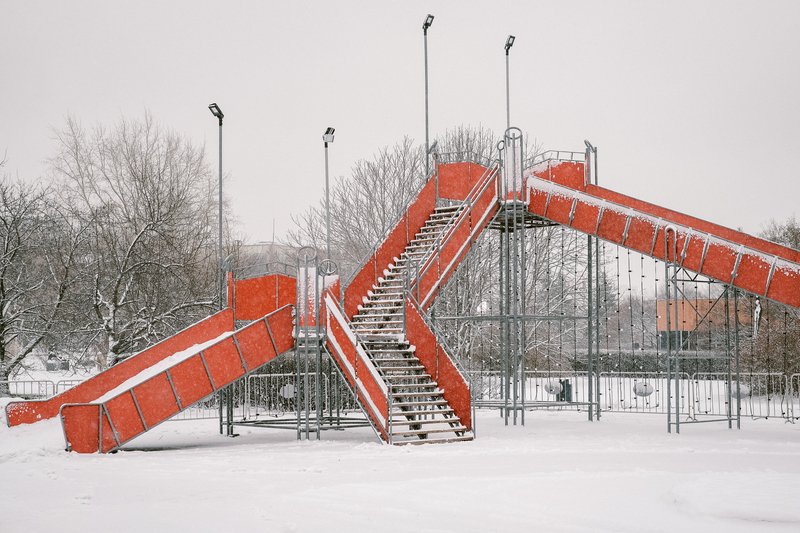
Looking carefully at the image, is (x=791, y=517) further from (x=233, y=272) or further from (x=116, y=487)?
(x=233, y=272)

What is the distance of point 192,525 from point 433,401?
949 cm

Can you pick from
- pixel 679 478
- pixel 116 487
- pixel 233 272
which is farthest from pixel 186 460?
pixel 679 478

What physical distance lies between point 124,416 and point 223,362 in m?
2.38

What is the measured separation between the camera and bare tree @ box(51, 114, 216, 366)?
100 feet

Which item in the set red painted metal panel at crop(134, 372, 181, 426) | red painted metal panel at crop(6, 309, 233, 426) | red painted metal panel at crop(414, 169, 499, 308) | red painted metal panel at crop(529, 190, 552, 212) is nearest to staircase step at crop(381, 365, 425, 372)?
red painted metal panel at crop(414, 169, 499, 308)

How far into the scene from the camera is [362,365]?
1898 centimetres

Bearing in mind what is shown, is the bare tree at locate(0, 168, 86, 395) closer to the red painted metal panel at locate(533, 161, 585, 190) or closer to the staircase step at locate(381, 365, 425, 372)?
the staircase step at locate(381, 365, 425, 372)

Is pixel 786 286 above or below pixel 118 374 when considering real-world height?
above

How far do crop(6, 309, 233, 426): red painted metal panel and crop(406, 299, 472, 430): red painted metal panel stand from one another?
5099 mm

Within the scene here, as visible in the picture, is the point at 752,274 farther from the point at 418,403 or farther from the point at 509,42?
the point at 509,42

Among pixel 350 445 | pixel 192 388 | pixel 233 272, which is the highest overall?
pixel 233 272

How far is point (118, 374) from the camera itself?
20.3 m

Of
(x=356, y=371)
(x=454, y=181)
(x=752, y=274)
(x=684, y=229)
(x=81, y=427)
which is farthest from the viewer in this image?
(x=454, y=181)

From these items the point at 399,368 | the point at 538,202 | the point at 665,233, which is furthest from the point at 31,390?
the point at 665,233
